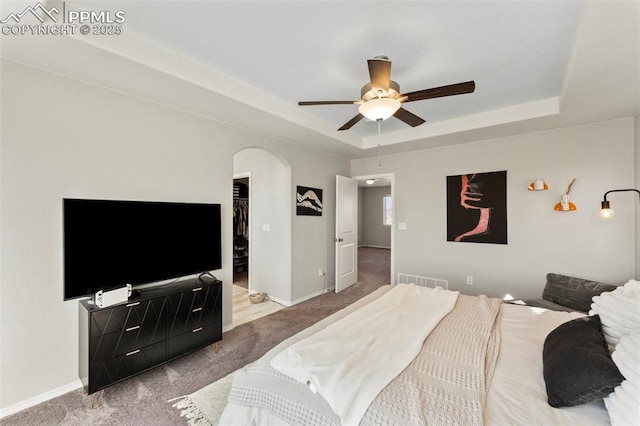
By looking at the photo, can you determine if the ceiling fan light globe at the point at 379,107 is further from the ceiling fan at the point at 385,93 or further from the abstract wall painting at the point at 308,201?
the abstract wall painting at the point at 308,201

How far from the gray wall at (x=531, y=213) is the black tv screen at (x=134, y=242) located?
311 centimetres

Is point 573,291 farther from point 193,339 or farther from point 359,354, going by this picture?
point 193,339

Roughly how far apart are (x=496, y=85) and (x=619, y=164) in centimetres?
177

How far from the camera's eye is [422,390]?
119cm

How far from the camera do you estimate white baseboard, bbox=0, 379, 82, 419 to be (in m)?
1.79

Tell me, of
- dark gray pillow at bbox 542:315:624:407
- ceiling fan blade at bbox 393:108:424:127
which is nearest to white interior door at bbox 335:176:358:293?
ceiling fan blade at bbox 393:108:424:127

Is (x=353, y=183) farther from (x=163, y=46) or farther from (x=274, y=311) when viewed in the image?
(x=163, y=46)

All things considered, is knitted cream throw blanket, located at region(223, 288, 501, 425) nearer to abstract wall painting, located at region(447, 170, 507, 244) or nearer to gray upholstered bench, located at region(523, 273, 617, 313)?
gray upholstered bench, located at region(523, 273, 617, 313)

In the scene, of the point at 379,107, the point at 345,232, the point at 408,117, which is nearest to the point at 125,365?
the point at 379,107

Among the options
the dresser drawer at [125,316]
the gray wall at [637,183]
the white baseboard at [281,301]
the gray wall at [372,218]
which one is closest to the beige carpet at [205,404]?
the dresser drawer at [125,316]

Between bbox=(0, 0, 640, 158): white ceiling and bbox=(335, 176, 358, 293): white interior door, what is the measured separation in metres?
2.00

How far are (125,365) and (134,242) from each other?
3.15ft

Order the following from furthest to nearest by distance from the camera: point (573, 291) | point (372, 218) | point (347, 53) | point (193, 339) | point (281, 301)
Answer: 1. point (372, 218)
2. point (281, 301)
3. point (573, 291)
4. point (193, 339)
5. point (347, 53)

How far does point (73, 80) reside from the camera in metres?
2.04
